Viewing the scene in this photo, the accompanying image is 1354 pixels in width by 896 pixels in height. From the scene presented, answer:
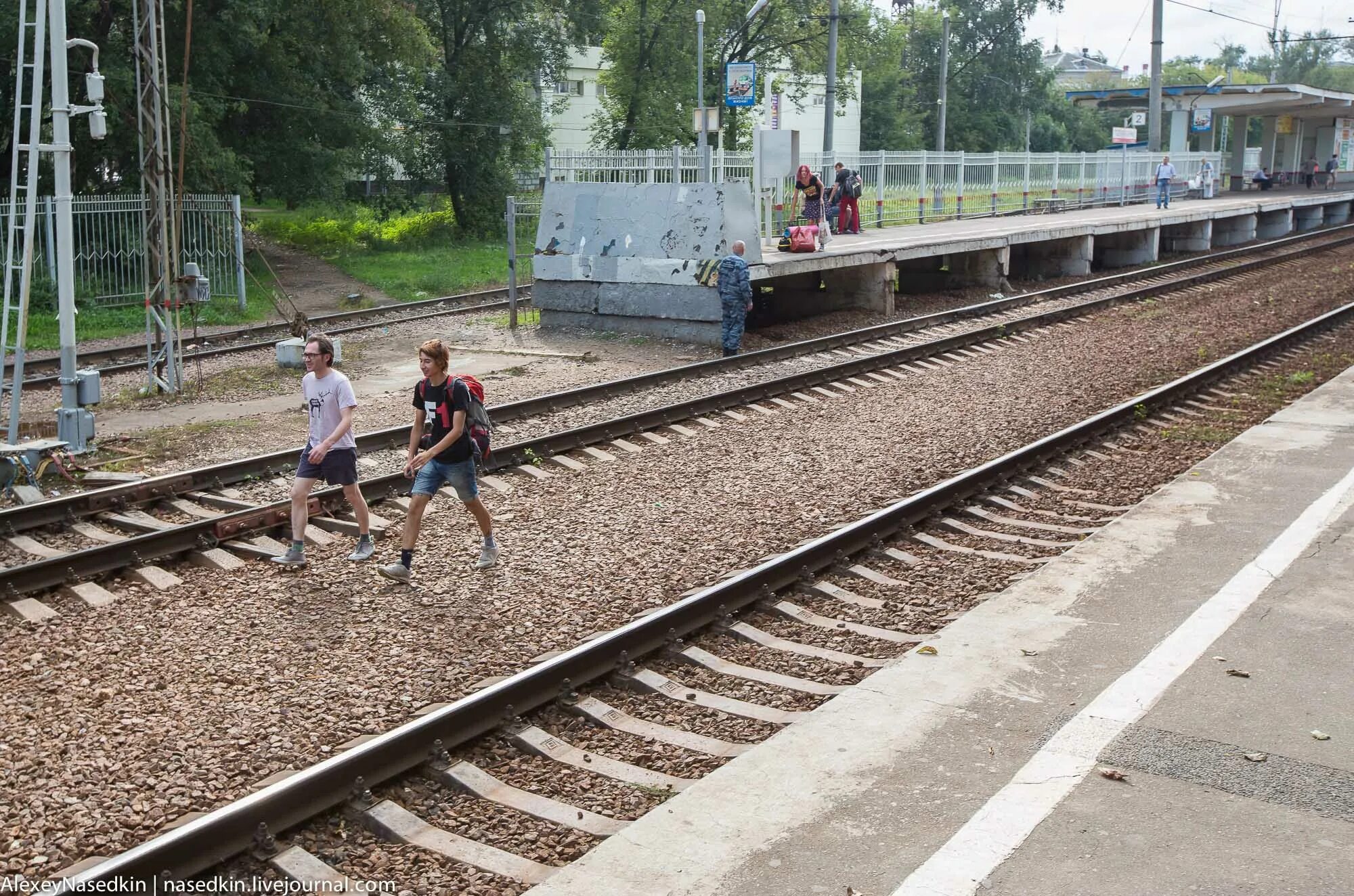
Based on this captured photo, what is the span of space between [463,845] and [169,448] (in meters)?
8.31

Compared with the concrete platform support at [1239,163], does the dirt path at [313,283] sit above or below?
below

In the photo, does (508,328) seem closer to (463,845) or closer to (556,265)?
(556,265)

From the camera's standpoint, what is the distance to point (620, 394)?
46.7 ft

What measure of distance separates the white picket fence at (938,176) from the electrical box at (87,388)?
33.5 ft

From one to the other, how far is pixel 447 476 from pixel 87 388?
5551mm

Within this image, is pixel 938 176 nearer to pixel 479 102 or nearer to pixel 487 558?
pixel 479 102

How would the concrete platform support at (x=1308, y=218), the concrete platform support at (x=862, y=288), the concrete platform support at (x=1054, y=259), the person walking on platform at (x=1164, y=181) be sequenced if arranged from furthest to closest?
1. the concrete platform support at (x=1308, y=218)
2. the person walking on platform at (x=1164, y=181)
3. the concrete platform support at (x=1054, y=259)
4. the concrete platform support at (x=862, y=288)

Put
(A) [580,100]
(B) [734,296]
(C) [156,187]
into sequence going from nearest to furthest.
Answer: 1. (C) [156,187]
2. (B) [734,296]
3. (A) [580,100]

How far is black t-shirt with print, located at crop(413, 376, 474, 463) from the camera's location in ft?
26.0

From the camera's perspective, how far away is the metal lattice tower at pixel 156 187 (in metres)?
14.3

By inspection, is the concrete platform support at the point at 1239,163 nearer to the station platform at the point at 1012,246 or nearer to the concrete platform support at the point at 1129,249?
the station platform at the point at 1012,246

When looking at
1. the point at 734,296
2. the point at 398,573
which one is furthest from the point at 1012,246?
the point at 398,573

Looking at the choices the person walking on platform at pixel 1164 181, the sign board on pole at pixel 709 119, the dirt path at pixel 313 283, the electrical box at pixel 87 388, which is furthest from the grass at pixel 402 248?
the person walking on platform at pixel 1164 181

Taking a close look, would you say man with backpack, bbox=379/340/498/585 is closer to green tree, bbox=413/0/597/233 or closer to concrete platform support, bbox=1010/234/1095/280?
concrete platform support, bbox=1010/234/1095/280
